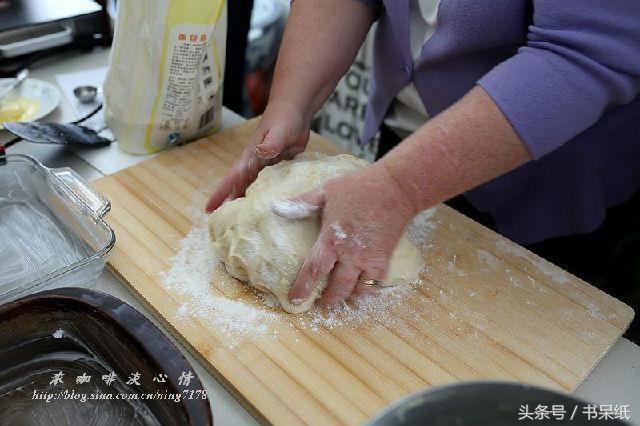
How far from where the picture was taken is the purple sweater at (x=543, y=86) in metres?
0.72

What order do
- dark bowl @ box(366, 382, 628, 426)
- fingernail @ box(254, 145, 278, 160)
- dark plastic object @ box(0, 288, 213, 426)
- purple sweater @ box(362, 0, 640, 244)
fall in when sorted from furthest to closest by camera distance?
fingernail @ box(254, 145, 278, 160), purple sweater @ box(362, 0, 640, 244), dark plastic object @ box(0, 288, 213, 426), dark bowl @ box(366, 382, 628, 426)

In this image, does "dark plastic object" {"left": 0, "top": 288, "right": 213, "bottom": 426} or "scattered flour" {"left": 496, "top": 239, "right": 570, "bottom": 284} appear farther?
"scattered flour" {"left": 496, "top": 239, "right": 570, "bottom": 284}

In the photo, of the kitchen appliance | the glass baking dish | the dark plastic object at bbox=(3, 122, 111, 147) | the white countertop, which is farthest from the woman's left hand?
the kitchen appliance

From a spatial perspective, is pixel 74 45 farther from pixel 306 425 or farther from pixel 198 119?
pixel 306 425

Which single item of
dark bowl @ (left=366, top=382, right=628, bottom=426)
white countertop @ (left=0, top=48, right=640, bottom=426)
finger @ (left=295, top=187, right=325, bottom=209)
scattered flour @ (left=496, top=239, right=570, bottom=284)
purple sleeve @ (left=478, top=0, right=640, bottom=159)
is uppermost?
purple sleeve @ (left=478, top=0, right=640, bottom=159)

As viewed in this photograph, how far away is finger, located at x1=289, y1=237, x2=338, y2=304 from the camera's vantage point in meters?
0.80

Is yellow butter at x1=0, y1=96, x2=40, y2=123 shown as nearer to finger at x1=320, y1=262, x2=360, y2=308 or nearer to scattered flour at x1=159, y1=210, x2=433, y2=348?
scattered flour at x1=159, y1=210, x2=433, y2=348

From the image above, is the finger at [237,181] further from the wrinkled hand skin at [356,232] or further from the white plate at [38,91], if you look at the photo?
the white plate at [38,91]

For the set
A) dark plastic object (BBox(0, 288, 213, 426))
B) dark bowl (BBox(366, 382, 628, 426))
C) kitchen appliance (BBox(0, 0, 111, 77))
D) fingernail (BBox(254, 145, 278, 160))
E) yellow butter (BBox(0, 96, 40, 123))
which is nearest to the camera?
dark bowl (BBox(366, 382, 628, 426))

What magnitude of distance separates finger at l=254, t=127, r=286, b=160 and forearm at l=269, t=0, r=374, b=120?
7cm

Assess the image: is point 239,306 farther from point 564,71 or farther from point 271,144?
point 564,71

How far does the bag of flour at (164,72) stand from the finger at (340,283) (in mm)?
455

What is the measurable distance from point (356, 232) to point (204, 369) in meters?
0.26

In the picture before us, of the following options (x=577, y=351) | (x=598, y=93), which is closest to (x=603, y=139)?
(x=598, y=93)
